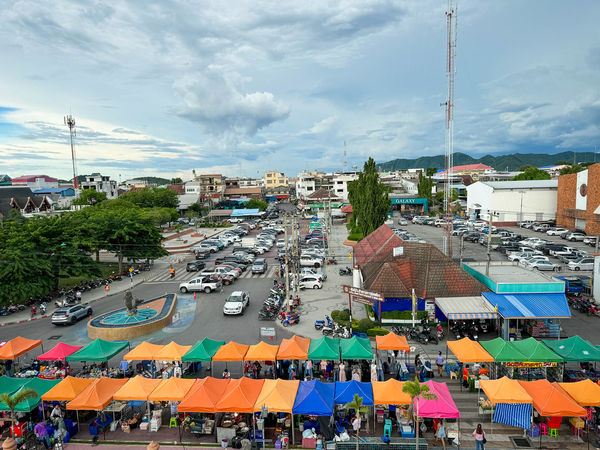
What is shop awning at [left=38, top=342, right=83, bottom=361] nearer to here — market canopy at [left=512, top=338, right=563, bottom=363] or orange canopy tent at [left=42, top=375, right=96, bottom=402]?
orange canopy tent at [left=42, top=375, right=96, bottom=402]

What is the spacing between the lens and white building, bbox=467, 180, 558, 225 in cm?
6041

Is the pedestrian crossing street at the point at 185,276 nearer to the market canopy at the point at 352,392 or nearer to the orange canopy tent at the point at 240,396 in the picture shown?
the orange canopy tent at the point at 240,396


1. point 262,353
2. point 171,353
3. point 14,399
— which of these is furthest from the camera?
point 171,353

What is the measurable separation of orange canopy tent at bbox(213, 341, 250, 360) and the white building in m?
53.0

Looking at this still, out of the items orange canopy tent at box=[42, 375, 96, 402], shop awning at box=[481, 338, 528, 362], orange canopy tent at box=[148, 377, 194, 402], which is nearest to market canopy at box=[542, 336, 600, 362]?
shop awning at box=[481, 338, 528, 362]

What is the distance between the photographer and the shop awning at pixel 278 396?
12.6 m

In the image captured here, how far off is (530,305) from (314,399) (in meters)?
Result: 14.2

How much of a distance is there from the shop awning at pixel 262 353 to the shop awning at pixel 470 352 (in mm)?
7924

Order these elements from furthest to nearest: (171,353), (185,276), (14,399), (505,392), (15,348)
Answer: (185,276), (15,348), (171,353), (505,392), (14,399)

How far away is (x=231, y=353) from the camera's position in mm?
16578

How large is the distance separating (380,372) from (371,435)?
3.35m

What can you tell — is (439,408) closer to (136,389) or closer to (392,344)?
(392,344)

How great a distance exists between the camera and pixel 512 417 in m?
12.6

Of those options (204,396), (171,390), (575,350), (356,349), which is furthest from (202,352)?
(575,350)
